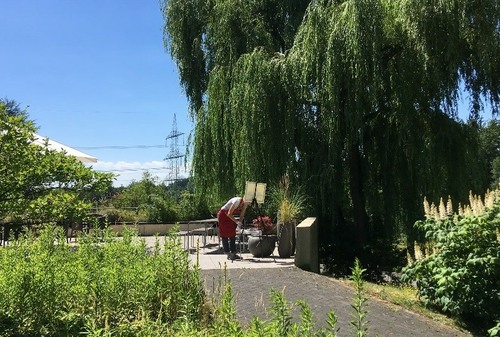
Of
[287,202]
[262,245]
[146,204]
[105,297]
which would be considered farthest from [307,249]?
[146,204]

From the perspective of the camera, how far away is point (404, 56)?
999 cm

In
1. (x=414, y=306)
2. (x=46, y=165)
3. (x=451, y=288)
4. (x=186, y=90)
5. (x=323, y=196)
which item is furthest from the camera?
(x=186, y=90)

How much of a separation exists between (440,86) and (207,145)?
5510mm

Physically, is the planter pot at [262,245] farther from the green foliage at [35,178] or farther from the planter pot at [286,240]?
the green foliage at [35,178]

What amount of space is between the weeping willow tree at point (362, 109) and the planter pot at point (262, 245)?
1.13 metres

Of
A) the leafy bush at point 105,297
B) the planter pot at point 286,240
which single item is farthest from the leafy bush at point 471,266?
the planter pot at point 286,240

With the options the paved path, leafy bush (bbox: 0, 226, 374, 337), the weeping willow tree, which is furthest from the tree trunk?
leafy bush (bbox: 0, 226, 374, 337)

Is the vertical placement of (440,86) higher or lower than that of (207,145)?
higher

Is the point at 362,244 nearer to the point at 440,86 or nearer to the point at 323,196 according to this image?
the point at 323,196

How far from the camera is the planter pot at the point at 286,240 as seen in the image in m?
10.1

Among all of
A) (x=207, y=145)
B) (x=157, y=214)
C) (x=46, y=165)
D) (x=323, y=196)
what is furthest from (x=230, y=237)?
(x=157, y=214)

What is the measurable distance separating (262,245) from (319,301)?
4088mm

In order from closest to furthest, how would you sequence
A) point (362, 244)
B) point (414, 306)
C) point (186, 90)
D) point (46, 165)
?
1. point (46, 165)
2. point (414, 306)
3. point (362, 244)
4. point (186, 90)

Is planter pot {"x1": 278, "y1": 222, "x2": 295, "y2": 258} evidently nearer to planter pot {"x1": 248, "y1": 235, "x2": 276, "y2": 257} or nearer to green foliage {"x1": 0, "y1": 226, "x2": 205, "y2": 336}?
planter pot {"x1": 248, "y1": 235, "x2": 276, "y2": 257}
